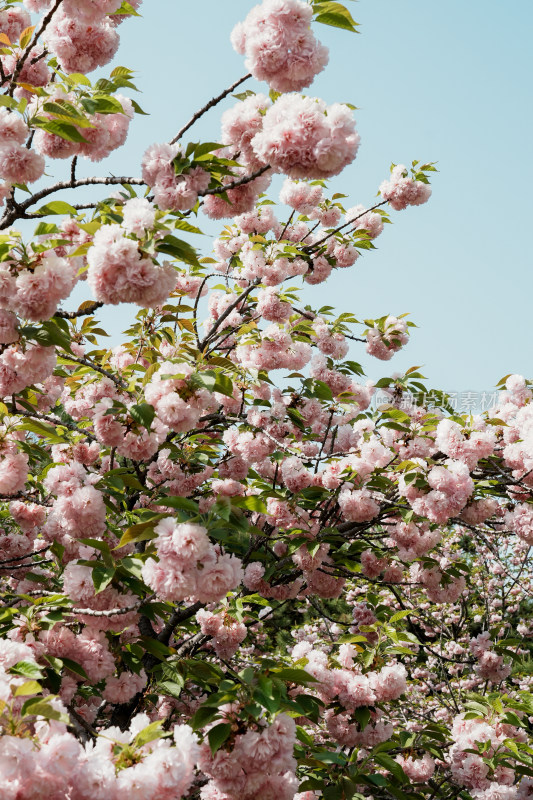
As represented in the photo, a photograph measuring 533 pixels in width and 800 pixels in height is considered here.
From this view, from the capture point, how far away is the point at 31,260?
2.56 m

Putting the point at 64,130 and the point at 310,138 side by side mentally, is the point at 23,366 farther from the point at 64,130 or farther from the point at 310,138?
the point at 310,138

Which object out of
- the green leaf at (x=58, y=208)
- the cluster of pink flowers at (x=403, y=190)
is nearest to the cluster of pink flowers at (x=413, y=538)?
the green leaf at (x=58, y=208)

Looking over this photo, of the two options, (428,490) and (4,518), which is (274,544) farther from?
(4,518)

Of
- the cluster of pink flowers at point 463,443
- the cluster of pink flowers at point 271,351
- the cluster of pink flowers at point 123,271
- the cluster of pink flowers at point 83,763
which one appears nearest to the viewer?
the cluster of pink flowers at point 83,763

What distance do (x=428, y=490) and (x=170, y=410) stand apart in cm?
177

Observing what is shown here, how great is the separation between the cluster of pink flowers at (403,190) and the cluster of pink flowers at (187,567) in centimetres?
430

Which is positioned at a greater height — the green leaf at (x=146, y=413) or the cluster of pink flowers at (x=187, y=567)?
the green leaf at (x=146, y=413)

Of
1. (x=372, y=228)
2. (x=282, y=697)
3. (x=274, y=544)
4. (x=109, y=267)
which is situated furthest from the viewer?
(x=372, y=228)

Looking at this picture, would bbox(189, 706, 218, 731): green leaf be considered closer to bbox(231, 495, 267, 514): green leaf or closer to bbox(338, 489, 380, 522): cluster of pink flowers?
bbox(231, 495, 267, 514): green leaf

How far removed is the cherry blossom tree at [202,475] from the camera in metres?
2.30

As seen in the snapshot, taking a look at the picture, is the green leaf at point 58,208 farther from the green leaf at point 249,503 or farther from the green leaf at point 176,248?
the green leaf at point 249,503

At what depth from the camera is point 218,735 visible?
2328 mm

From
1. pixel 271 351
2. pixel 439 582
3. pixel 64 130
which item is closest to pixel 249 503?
pixel 64 130

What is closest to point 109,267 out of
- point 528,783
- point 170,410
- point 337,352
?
point 170,410
